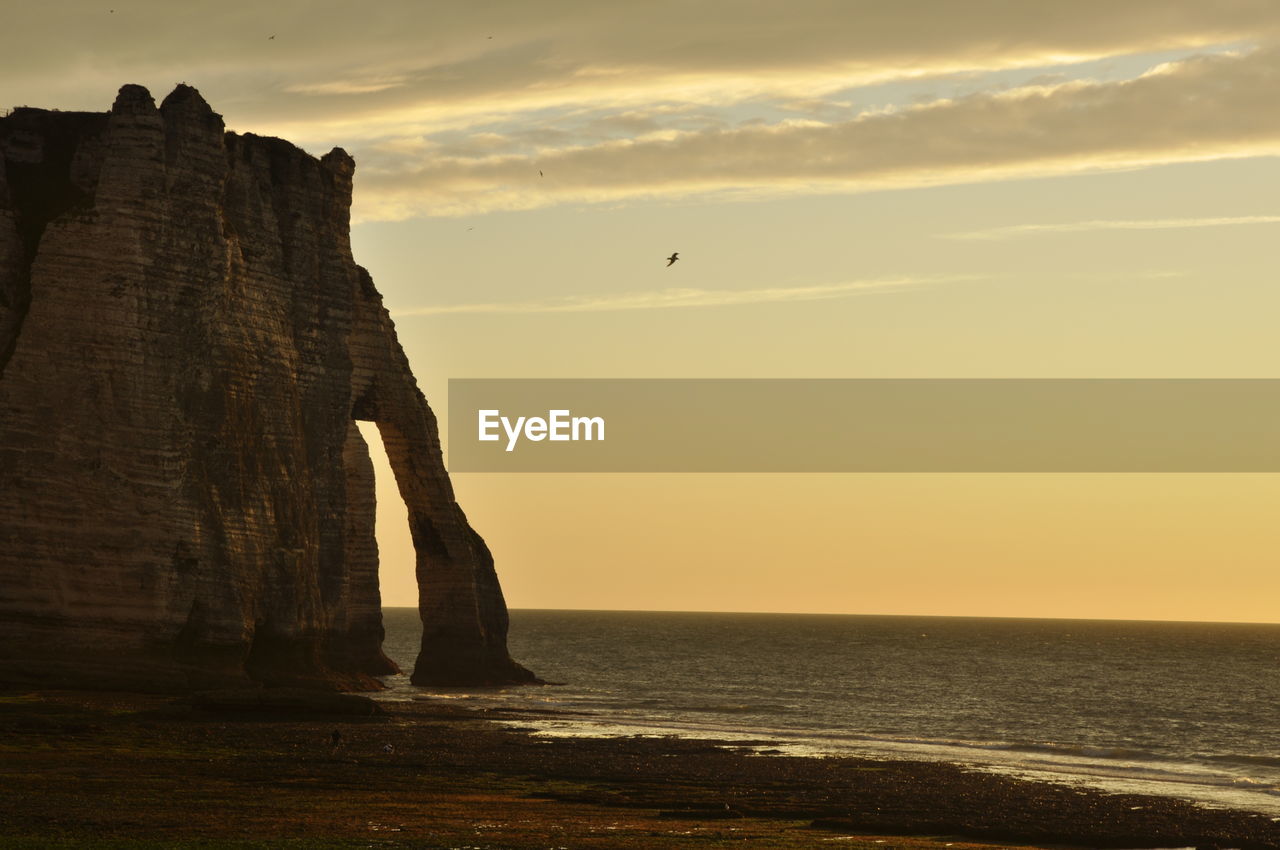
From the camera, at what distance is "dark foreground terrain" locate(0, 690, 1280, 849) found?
34219 mm

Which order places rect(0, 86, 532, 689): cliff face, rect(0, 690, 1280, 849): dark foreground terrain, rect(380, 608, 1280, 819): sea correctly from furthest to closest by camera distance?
rect(380, 608, 1280, 819): sea < rect(0, 86, 532, 689): cliff face < rect(0, 690, 1280, 849): dark foreground terrain

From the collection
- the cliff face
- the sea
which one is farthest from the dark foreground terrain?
the sea

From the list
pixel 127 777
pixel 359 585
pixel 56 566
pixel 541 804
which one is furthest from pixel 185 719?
pixel 359 585

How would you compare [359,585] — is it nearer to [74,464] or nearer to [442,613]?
[442,613]

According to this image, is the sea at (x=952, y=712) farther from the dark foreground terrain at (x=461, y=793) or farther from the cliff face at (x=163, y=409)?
the cliff face at (x=163, y=409)

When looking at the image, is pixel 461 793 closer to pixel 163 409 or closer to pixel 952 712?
pixel 163 409

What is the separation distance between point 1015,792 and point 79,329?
124ft

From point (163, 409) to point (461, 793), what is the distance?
91.6 ft

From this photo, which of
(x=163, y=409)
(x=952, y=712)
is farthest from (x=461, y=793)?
(x=952, y=712)

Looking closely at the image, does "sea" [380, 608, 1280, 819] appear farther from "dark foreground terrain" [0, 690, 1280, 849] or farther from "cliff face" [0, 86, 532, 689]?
"cliff face" [0, 86, 532, 689]

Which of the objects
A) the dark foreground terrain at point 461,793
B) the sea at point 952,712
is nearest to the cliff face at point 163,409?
the dark foreground terrain at point 461,793

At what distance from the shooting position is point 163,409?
6412 cm

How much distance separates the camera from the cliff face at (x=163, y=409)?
6134 centimetres

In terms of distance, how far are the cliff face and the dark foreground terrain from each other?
5.08 m
